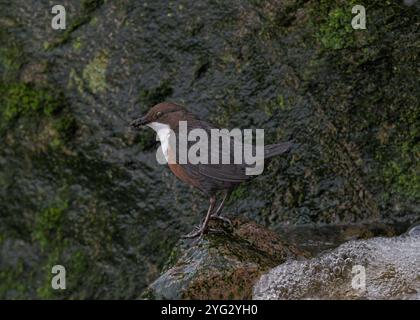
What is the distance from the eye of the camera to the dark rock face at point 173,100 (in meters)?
5.93

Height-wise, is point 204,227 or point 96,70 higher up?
point 96,70

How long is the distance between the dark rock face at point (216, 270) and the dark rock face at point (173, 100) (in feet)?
4.69

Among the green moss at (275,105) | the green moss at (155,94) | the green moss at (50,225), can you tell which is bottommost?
the green moss at (50,225)

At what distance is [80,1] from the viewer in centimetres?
656

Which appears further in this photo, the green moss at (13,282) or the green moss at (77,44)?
the green moss at (13,282)

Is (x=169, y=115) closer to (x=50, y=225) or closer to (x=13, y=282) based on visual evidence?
(x=50, y=225)

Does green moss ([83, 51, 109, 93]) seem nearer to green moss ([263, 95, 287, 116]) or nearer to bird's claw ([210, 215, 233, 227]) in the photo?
green moss ([263, 95, 287, 116])

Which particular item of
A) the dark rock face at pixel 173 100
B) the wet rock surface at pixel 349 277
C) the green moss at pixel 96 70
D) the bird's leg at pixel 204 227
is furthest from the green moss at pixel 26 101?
the wet rock surface at pixel 349 277

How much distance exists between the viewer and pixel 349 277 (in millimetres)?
4484

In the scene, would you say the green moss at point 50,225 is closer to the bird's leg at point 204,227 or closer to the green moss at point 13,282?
the green moss at point 13,282

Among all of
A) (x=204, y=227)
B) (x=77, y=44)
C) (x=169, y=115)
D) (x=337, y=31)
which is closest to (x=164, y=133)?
(x=169, y=115)

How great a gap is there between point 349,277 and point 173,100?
2.38m
